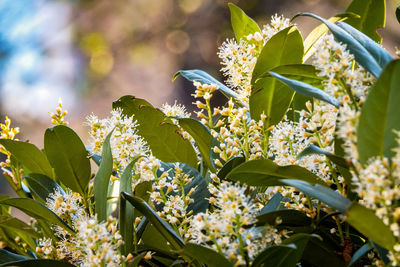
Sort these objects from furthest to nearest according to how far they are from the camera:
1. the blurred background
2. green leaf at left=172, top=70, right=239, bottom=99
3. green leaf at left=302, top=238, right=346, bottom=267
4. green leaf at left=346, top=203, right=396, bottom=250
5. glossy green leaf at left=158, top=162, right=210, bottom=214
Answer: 1. the blurred background
2. green leaf at left=172, top=70, right=239, bottom=99
3. glossy green leaf at left=158, top=162, right=210, bottom=214
4. green leaf at left=302, top=238, right=346, bottom=267
5. green leaf at left=346, top=203, right=396, bottom=250

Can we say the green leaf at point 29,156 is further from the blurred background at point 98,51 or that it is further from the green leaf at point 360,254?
the blurred background at point 98,51

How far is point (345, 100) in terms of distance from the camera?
1.50 ft

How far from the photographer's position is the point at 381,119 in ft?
1.37

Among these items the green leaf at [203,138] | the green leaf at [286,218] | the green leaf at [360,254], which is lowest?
the green leaf at [360,254]

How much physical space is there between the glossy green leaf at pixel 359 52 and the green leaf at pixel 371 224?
6.0 inches

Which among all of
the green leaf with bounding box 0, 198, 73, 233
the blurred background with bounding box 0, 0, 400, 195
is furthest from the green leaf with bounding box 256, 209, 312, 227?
the blurred background with bounding box 0, 0, 400, 195

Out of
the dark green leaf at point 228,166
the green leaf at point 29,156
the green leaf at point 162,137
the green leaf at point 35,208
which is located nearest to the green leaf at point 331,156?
the dark green leaf at point 228,166

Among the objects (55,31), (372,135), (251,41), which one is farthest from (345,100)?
(55,31)

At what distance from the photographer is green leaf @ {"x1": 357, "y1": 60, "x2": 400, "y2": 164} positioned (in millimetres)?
408

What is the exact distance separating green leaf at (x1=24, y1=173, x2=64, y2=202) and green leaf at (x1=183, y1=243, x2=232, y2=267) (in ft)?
A: 1.15

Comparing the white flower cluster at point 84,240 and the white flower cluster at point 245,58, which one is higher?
the white flower cluster at point 245,58

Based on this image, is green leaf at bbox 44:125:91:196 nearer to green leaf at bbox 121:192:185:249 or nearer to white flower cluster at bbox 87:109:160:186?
white flower cluster at bbox 87:109:160:186

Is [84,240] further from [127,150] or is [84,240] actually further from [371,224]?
[371,224]

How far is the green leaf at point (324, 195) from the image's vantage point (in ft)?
1.40
